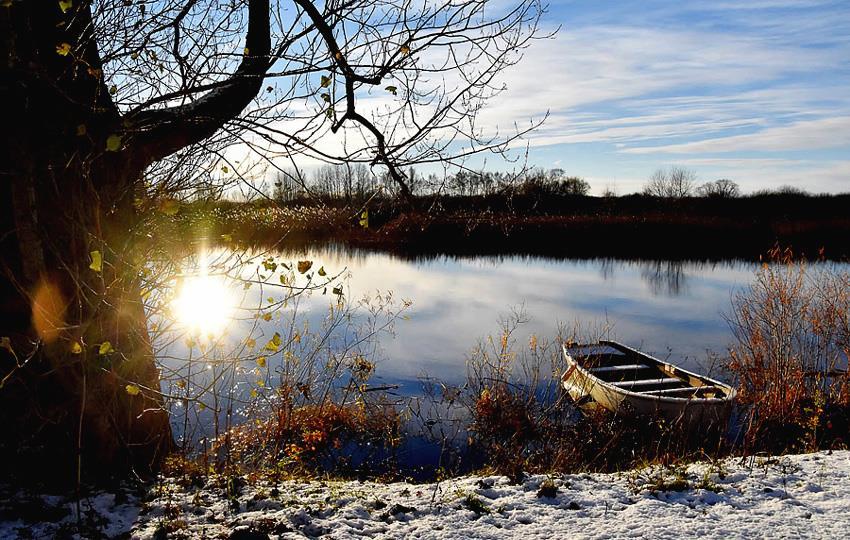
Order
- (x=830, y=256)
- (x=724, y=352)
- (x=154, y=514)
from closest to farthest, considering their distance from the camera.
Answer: (x=154, y=514) < (x=724, y=352) < (x=830, y=256)

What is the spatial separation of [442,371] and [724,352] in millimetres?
7092

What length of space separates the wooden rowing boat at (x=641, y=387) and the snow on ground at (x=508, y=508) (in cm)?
319

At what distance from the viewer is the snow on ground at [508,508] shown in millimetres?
3928

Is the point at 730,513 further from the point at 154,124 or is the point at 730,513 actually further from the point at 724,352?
the point at 724,352

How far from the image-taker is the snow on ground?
393 centimetres

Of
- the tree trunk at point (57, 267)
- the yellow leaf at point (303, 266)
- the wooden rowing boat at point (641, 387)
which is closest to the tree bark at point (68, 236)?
the tree trunk at point (57, 267)

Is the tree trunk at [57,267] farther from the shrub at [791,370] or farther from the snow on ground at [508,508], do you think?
the shrub at [791,370]

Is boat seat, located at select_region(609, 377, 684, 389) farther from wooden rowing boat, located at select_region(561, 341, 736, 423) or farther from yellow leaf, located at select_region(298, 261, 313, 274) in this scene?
yellow leaf, located at select_region(298, 261, 313, 274)

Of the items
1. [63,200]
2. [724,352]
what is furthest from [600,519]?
[724,352]

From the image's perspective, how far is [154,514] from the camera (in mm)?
4094

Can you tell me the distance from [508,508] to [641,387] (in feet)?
24.9

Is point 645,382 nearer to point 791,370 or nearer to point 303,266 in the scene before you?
point 791,370

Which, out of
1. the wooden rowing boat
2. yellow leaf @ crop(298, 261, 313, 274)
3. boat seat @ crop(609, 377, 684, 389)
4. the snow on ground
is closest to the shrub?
the wooden rowing boat

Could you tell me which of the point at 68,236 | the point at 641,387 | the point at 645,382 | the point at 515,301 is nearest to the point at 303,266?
the point at 68,236
